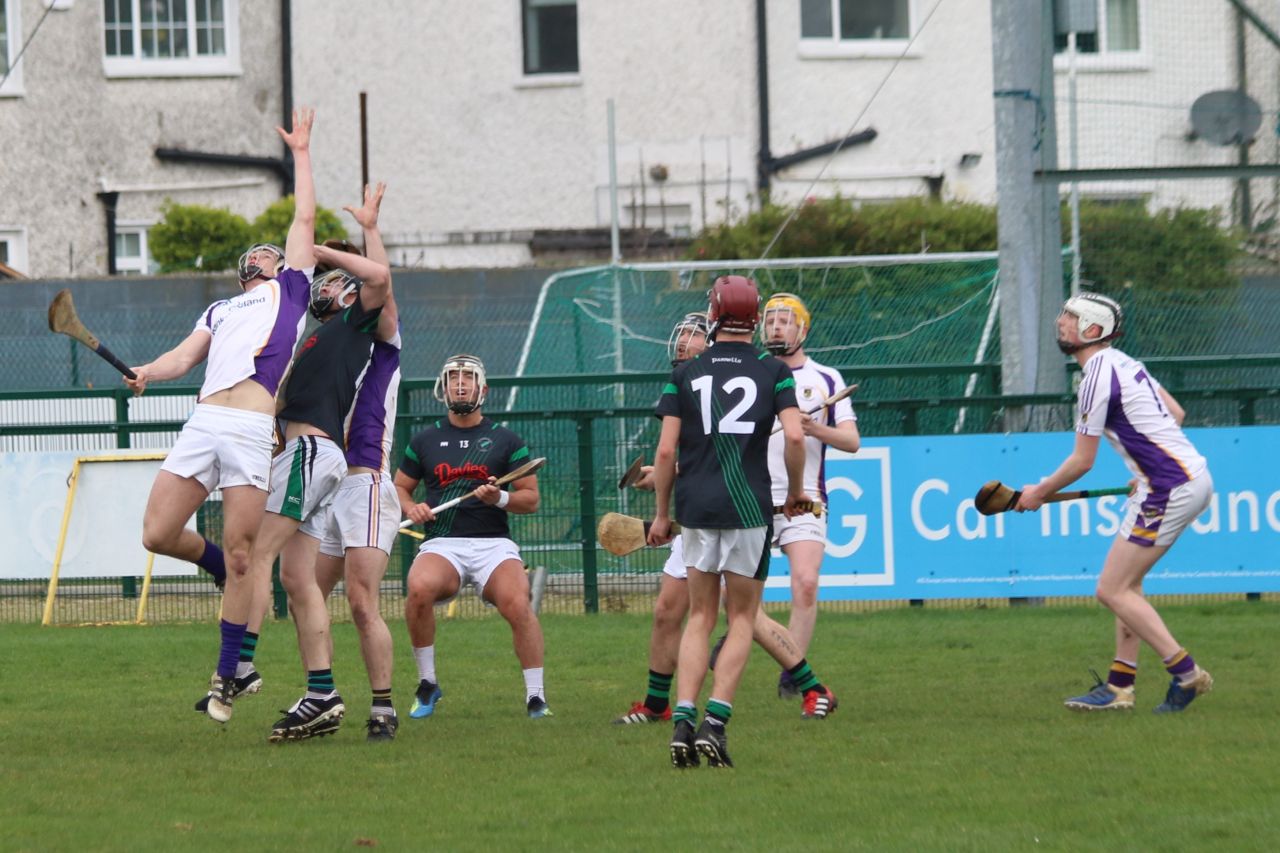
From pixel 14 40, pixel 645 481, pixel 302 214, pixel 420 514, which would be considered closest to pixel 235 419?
pixel 302 214

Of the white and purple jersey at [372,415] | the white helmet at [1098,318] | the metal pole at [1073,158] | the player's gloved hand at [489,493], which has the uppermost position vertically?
the metal pole at [1073,158]

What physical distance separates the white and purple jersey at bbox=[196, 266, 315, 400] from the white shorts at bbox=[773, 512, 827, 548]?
281 centimetres

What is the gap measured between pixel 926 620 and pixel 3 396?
24.6ft

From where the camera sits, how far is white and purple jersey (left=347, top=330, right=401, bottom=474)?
8680 millimetres

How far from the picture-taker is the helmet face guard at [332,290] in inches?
342

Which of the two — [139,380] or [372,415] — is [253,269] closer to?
[139,380]

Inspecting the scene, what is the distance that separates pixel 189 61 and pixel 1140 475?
65.1 ft

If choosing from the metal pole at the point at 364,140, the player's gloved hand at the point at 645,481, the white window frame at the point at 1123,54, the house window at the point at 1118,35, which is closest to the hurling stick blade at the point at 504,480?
the player's gloved hand at the point at 645,481

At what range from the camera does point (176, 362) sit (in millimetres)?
8133

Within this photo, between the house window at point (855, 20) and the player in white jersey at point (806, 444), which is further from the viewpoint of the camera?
the house window at point (855, 20)

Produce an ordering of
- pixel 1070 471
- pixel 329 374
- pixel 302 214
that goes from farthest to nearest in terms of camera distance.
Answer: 1. pixel 1070 471
2. pixel 329 374
3. pixel 302 214

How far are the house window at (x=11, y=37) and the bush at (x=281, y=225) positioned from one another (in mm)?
4449

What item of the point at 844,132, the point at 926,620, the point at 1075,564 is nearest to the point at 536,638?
the point at 926,620

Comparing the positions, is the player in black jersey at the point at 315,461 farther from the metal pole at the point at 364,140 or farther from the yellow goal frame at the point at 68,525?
the metal pole at the point at 364,140
